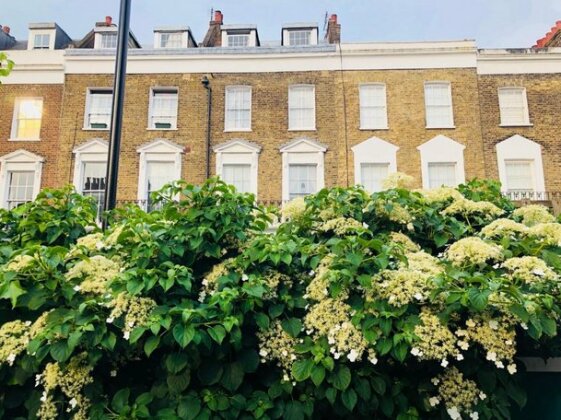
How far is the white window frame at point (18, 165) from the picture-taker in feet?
63.0

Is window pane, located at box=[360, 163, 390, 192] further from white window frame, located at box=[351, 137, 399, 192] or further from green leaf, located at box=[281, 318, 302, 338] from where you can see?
green leaf, located at box=[281, 318, 302, 338]

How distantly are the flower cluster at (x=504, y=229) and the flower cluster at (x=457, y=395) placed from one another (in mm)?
1126

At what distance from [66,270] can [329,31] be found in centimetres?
1984

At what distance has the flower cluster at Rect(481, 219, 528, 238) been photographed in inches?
140

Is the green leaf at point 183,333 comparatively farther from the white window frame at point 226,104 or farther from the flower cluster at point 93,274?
the white window frame at point 226,104

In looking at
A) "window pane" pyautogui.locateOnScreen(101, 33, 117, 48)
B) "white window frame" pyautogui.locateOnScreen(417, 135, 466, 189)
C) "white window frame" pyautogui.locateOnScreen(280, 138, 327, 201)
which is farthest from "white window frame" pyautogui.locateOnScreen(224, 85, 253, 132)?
"white window frame" pyautogui.locateOnScreen(417, 135, 466, 189)

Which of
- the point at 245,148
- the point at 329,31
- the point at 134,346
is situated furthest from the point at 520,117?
the point at 134,346

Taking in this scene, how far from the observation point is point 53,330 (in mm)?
2883

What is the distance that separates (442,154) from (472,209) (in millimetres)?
15132

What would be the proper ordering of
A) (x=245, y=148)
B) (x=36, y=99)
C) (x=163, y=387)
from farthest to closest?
1. (x=36, y=99)
2. (x=245, y=148)
3. (x=163, y=387)

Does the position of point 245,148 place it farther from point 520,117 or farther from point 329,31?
point 520,117

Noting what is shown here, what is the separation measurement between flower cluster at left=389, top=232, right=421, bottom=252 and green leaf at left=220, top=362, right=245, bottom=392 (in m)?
1.49

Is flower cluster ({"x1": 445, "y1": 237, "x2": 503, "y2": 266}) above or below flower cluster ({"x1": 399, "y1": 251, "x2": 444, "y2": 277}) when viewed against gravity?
above

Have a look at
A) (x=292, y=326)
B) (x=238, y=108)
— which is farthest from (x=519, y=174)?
(x=292, y=326)
